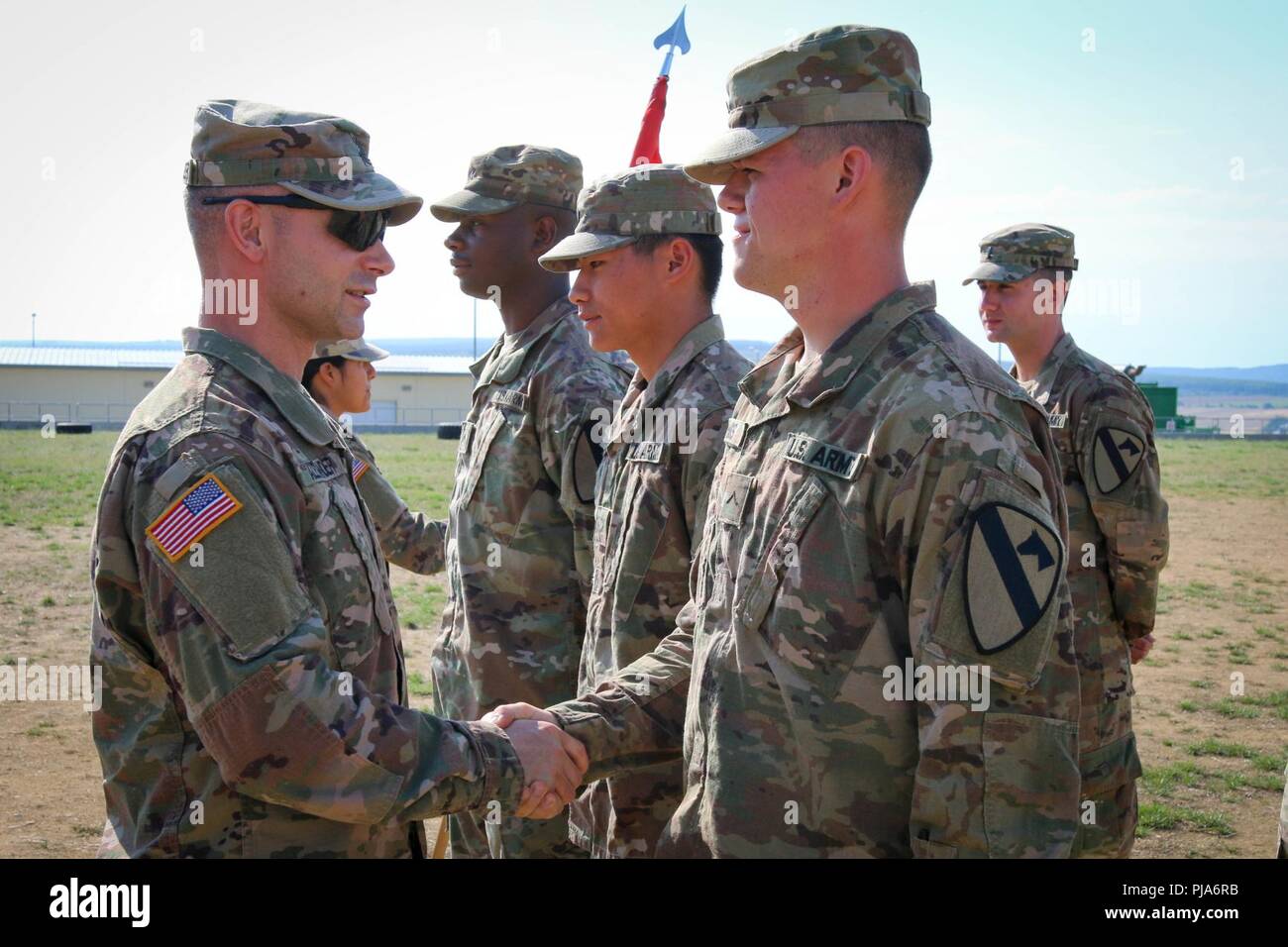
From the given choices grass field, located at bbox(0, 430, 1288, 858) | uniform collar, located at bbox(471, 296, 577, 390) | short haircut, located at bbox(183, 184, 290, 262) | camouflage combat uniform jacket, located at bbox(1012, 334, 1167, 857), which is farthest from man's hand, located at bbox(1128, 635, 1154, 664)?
short haircut, located at bbox(183, 184, 290, 262)

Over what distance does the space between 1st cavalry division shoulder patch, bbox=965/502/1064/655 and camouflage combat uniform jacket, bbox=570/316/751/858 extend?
169 centimetres

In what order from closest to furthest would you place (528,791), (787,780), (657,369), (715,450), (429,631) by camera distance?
(787,780)
(528,791)
(715,450)
(657,369)
(429,631)

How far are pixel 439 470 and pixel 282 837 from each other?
26.5m

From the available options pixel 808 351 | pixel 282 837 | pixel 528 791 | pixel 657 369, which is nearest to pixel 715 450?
pixel 657 369

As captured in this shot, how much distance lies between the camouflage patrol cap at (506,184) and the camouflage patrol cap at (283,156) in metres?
2.50

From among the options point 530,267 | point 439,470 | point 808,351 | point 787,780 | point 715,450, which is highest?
point 530,267

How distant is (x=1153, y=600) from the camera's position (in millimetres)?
6102

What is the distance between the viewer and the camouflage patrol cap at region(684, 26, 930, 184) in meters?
2.86

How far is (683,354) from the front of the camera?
184 inches

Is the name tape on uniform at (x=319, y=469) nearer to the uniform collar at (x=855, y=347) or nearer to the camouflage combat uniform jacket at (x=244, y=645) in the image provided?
the camouflage combat uniform jacket at (x=244, y=645)

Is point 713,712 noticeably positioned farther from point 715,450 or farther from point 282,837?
point 715,450

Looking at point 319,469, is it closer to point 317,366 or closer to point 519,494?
point 519,494

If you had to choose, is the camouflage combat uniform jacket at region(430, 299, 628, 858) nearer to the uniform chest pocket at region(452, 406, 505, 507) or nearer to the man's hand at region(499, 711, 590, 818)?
the uniform chest pocket at region(452, 406, 505, 507)

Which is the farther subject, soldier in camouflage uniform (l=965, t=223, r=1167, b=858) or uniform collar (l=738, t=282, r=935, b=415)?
soldier in camouflage uniform (l=965, t=223, r=1167, b=858)
